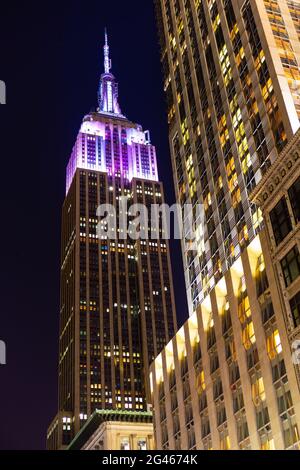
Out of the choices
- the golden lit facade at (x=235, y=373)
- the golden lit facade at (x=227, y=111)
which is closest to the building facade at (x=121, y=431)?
the golden lit facade at (x=235, y=373)

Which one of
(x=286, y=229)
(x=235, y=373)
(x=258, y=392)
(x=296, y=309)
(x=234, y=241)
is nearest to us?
(x=296, y=309)

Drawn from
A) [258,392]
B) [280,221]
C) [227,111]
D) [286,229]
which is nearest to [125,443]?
[227,111]

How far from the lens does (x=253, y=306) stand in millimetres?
66312

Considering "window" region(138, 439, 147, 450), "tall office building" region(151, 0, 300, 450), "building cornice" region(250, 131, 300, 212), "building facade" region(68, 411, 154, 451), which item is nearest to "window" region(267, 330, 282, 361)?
"tall office building" region(151, 0, 300, 450)

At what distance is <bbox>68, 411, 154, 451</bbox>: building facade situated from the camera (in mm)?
156125

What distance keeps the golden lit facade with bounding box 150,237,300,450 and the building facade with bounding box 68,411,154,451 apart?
70.3m

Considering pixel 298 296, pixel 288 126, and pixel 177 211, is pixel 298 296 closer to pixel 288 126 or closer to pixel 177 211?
pixel 288 126

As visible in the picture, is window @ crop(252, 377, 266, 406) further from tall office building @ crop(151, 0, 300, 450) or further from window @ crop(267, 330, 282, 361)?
window @ crop(267, 330, 282, 361)

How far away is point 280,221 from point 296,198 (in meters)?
3.87

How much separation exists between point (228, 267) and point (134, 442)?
91.8 metres

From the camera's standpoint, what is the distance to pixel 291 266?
58656mm

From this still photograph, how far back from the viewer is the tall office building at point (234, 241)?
6081 cm

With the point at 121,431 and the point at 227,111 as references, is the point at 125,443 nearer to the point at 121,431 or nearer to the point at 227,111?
the point at 121,431

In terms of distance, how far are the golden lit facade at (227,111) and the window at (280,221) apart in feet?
32.7
